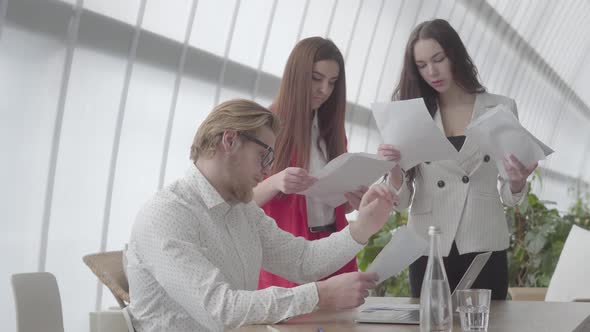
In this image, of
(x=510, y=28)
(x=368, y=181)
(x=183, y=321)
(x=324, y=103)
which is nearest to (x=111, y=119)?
(x=324, y=103)

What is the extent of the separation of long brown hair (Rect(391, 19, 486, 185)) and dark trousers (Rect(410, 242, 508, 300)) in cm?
37

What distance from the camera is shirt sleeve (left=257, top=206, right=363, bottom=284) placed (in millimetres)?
2887

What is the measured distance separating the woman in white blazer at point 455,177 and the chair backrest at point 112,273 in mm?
1137

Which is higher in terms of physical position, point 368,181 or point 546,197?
point 368,181

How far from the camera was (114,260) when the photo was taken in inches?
110

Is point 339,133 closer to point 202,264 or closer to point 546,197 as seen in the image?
point 202,264

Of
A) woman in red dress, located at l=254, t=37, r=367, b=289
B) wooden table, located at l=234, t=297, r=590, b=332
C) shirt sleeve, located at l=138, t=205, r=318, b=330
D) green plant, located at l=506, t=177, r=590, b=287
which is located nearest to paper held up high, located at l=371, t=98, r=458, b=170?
woman in red dress, located at l=254, t=37, r=367, b=289

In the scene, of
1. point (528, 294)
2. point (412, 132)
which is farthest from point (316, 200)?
point (528, 294)

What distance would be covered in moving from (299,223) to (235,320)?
1181mm

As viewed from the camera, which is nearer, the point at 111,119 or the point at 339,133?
the point at 339,133

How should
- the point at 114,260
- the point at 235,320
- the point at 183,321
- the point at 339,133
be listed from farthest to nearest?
the point at 339,133 → the point at 114,260 → the point at 183,321 → the point at 235,320

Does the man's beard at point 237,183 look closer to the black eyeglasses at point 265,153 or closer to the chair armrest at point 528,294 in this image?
the black eyeglasses at point 265,153

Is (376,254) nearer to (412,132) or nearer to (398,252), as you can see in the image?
(412,132)

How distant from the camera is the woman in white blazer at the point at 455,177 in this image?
330 centimetres
